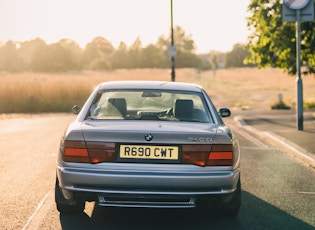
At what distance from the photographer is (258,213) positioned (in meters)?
6.14

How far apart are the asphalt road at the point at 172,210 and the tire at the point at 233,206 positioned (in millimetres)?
66

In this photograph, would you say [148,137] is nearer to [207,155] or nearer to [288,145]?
[207,155]

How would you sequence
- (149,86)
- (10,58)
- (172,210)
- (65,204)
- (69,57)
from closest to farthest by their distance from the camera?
1. (65,204)
2. (172,210)
3. (149,86)
4. (69,57)
5. (10,58)

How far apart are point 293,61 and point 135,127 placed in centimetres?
1697

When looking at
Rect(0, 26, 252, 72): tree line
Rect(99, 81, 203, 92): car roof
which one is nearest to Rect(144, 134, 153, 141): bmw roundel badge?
Rect(99, 81, 203, 92): car roof

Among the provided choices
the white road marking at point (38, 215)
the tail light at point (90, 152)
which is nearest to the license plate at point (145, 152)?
the tail light at point (90, 152)

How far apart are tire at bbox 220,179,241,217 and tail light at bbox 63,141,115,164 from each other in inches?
48.4

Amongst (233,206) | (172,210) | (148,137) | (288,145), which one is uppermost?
(148,137)

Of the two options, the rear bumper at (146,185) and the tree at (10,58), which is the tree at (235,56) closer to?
the tree at (10,58)

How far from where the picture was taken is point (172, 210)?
6211 millimetres

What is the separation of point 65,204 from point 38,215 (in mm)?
451

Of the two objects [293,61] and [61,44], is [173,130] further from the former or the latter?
[61,44]

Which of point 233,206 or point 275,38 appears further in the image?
point 275,38

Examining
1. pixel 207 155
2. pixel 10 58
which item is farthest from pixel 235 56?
pixel 207 155
